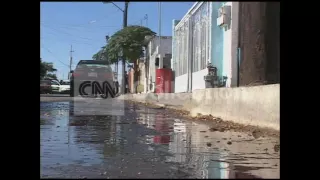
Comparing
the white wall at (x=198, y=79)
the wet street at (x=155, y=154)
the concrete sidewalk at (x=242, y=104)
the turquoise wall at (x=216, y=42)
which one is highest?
the turquoise wall at (x=216, y=42)

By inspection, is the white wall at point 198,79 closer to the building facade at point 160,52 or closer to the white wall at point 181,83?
the white wall at point 181,83

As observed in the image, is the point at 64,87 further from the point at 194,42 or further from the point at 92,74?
the point at 194,42

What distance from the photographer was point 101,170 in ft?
15.6

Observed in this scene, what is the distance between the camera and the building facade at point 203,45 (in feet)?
42.2

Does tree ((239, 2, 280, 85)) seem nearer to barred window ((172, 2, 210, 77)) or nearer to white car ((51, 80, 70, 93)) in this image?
barred window ((172, 2, 210, 77))

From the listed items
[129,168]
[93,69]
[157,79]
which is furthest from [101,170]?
[157,79]

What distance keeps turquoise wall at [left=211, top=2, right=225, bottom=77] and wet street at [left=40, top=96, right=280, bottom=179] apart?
5.98m

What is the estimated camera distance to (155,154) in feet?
19.4

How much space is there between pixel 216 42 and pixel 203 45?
5.85ft

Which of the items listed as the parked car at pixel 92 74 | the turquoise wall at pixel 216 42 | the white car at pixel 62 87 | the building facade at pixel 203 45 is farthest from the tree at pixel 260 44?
the white car at pixel 62 87

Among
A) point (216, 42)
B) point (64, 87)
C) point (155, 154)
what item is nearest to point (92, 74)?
point (64, 87)

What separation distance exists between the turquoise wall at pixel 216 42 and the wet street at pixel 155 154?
598cm

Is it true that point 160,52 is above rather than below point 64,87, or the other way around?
above
